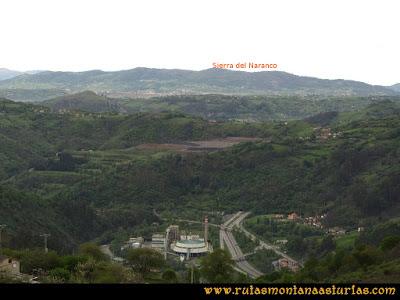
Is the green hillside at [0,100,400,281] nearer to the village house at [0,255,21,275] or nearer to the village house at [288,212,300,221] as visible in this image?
the village house at [288,212,300,221]

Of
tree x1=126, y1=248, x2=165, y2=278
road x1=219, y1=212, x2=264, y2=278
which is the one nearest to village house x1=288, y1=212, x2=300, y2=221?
road x1=219, y1=212, x2=264, y2=278

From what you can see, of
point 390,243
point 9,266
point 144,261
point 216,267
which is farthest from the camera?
point 144,261

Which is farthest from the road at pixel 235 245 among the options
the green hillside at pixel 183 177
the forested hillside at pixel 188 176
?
the forested hillside at pixel 188 176

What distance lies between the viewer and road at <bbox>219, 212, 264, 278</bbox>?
5409 cm

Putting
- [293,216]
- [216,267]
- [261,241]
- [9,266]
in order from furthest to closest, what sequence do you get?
[293,216] < [261,241] < [216,267] < [9,266]

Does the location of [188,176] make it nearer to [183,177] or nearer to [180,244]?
[183,177]

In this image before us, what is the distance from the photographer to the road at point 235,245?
54.1 meters

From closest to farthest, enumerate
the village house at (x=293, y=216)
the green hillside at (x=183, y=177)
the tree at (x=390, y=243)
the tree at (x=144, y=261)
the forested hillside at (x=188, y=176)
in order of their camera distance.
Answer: the tree at (x=390, y=243), the tree at (x=144, y=261), the green hillside at (x=183, y=177), the forested hillside at (x=188, y=176), the village house at (x=293, y=216)

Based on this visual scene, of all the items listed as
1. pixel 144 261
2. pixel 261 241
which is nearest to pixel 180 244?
pixel 261 241

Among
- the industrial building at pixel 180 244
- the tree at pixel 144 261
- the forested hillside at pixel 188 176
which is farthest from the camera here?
the forested hillside at pixel 188 176

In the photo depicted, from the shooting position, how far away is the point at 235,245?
6494 centimetres

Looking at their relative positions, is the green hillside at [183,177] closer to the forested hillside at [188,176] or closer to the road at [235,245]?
the forested hillside at [188,176]
